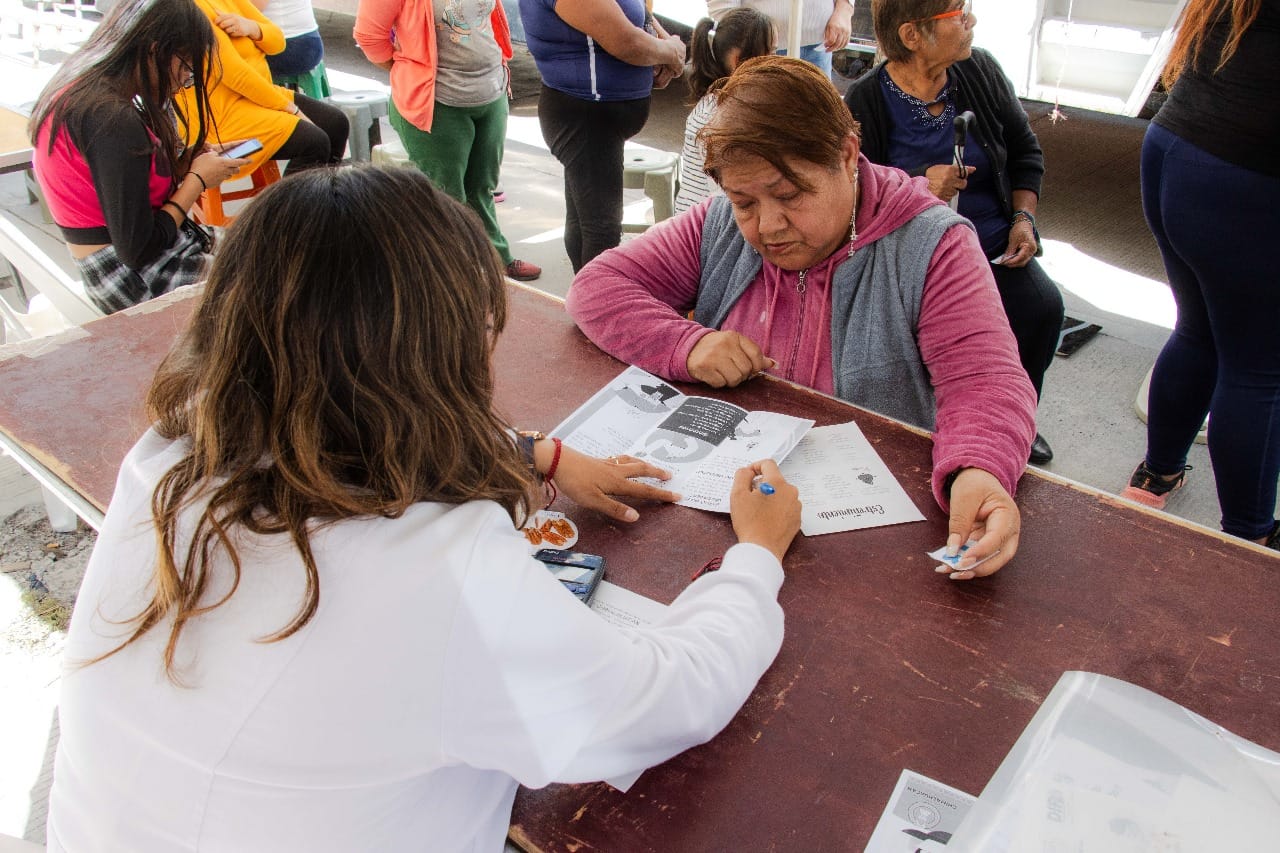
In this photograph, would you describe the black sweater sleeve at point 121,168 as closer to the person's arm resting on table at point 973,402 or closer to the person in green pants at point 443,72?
the person in green pants at point 443,72

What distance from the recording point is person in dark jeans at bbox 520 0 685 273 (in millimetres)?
2943

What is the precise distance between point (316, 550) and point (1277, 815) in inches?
29.7

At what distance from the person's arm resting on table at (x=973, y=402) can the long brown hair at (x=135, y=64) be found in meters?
2.02

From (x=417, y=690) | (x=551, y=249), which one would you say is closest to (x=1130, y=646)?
(x=417, y=690)

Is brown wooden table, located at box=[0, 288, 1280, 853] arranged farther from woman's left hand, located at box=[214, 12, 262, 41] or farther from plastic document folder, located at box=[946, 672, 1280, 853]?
woman's left hand, located at box=[214, 12, 262, 41]

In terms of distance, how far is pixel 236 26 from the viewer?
3.60 meters

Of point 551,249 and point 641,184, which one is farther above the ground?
point 641,184

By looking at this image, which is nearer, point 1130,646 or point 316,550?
point 316,550

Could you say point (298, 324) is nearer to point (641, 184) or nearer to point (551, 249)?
point (641, 184)

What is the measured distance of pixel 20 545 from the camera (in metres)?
2.46

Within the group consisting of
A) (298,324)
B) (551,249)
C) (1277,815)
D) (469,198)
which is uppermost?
(298,324)

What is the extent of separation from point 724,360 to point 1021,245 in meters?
1.25

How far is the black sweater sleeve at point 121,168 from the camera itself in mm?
2293

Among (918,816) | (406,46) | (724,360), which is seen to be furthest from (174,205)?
(918,816)
